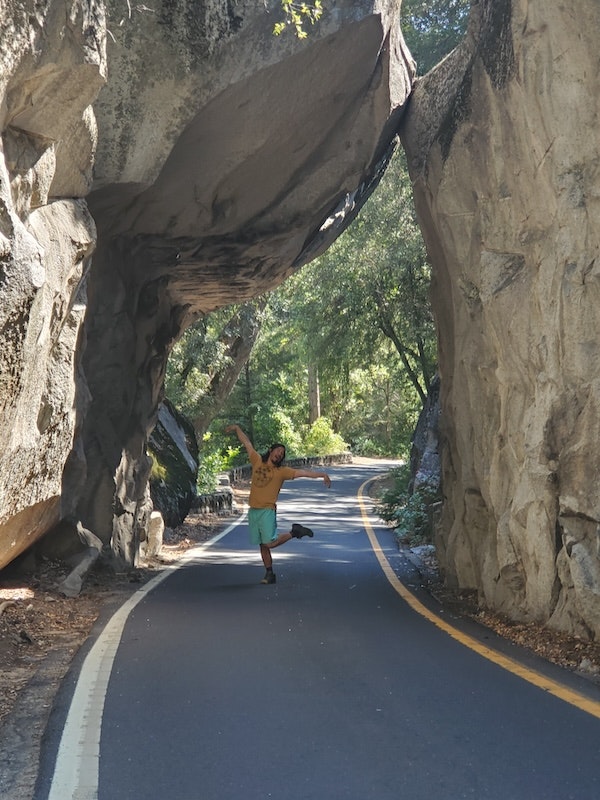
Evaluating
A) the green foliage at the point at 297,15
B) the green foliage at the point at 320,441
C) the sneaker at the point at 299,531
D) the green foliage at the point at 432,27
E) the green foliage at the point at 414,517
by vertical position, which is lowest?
the green foliage at the point at 414,517

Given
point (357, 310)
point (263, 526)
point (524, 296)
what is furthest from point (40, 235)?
point (357, 310)

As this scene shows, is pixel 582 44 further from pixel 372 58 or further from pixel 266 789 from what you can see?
pixel 266 789

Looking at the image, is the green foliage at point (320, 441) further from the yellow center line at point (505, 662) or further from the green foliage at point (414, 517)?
the yellow center line at point (505, 662)

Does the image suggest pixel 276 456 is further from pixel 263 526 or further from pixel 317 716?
pixel 317 716

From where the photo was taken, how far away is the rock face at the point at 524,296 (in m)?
8.65

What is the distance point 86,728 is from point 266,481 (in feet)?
23.0

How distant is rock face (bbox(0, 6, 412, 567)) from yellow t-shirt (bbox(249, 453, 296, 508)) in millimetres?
2463

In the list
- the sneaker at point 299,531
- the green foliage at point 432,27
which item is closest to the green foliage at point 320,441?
the green foliage at point 432,27

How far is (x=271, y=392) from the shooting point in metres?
50.3

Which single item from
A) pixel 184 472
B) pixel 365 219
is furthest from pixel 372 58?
A: pixel 184 472

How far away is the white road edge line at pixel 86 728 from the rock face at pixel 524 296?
4.22 m

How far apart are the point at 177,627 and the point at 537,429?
163 inches

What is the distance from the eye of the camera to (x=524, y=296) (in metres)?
9.93

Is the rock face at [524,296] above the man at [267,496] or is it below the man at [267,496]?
above
